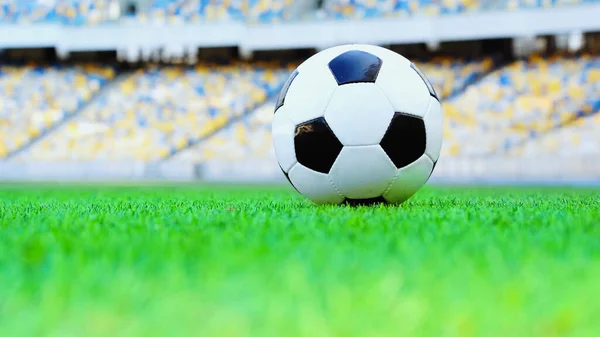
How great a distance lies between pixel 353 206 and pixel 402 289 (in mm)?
2296

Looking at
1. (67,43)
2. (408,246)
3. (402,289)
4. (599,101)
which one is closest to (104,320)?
(402,289)

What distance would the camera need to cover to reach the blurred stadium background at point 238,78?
14266 millimetres

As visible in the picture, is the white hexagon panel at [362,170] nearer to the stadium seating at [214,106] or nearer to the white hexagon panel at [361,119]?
the white hexagon panel at [361,119]

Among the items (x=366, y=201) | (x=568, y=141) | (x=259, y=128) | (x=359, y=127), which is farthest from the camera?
(x=259, y=128)

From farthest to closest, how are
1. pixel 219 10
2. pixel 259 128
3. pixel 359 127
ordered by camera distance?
pixel 219 10 < pixel 259 128 < pixel 359 127

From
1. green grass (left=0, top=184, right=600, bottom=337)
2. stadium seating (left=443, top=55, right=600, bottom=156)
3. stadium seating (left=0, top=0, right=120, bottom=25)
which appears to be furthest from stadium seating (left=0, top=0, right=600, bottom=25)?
green grass (left=0, top=184, right=600, bottom=337)

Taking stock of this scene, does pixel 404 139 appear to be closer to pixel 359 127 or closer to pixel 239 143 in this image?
pixel 359 127

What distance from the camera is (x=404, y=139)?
350 centimetres

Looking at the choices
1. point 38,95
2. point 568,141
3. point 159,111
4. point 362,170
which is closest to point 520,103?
point 568,141

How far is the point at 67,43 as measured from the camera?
17.4m

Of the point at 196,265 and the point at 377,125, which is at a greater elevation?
the point at 377,125

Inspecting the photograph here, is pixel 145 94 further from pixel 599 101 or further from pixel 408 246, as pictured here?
pixel 408 246

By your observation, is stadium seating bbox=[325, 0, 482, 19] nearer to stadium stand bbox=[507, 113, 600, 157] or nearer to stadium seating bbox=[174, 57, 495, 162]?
stadium seating bbox=[174, 57, 495, 162]

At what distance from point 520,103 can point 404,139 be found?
12431 mm
